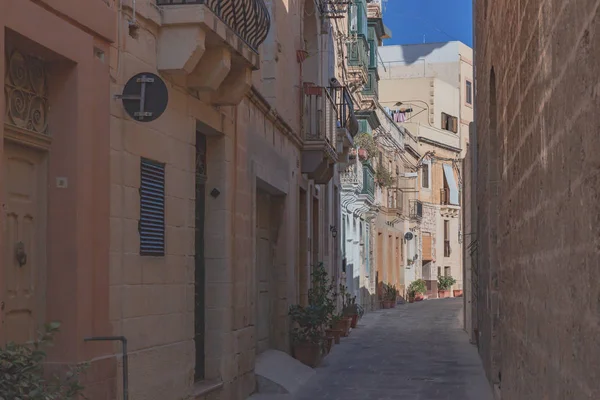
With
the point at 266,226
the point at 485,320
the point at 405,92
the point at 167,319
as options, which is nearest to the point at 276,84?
the point at 266,226

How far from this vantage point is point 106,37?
689 centimetres

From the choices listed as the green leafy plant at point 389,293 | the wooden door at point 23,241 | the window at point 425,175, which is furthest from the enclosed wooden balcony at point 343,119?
the window at point 425,175

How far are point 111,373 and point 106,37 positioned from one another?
241 cm

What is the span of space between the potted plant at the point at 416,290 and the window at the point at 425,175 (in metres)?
5.22

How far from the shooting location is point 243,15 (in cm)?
920

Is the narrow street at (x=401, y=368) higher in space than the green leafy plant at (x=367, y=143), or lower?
lower

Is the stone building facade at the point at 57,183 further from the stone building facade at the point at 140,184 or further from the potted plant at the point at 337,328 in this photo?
the potted plant at the point at 337,328

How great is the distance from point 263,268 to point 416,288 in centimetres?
3073

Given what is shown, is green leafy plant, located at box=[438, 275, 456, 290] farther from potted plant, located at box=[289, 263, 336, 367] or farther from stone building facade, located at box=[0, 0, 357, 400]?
stone building facade, located at box=[0, 0, 357, 400]

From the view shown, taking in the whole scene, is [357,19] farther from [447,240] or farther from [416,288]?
[447,240]

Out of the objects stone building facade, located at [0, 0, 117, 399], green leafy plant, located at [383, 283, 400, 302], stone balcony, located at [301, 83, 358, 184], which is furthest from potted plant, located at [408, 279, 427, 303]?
stone building facade, located at [0, 0, 117, 399]

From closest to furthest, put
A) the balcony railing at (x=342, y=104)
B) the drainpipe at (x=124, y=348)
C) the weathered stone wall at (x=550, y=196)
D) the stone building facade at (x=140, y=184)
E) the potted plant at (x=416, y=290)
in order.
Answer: the weathered stone wall at (x=550, y=196)
the stone building facade at (x=140, y=184)
the drainpipe at (x=124, y=348)
the balcony railing at (x=342, y=104)
the potted plant at (x=416, y=290)

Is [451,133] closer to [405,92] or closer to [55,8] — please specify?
[405,92]

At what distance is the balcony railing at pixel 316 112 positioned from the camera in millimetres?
15398
